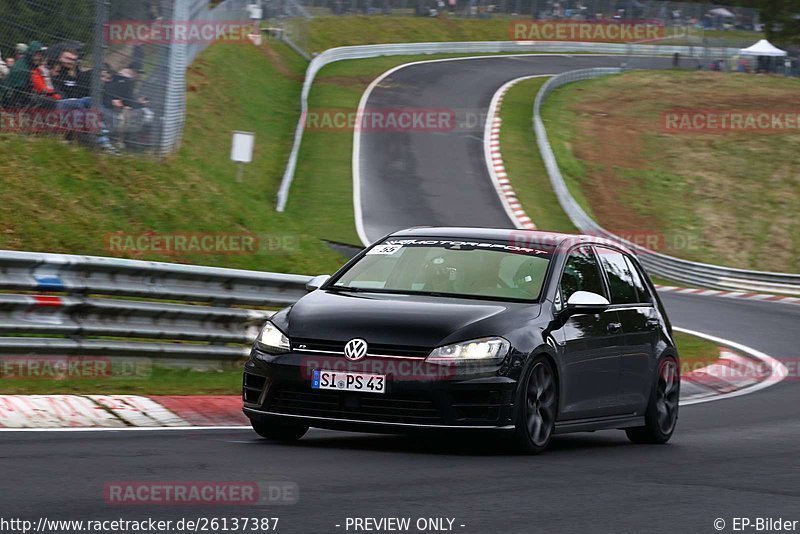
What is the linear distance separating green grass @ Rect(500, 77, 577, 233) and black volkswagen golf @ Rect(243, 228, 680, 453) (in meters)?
24.4

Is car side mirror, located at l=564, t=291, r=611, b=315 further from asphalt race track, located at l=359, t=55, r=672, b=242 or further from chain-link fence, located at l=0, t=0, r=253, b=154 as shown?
asphalt race track, located at l=359, t=55, r=672, b=242

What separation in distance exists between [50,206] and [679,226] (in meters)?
26.7

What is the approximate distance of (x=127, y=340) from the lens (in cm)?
1226

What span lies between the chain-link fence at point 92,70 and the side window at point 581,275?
22.6 feet

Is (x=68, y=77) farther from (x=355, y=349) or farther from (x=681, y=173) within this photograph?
(x=681, y=173)

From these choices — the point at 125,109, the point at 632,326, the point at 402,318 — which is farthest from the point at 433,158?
the point at 402,318

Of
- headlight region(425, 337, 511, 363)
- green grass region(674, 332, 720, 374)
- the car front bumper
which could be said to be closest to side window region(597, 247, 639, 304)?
headlight region(425, 337, 511, 363)

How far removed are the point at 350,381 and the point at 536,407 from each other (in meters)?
1.24

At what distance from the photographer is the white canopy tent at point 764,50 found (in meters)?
65.1

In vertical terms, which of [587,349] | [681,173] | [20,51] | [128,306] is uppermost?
[20,51]

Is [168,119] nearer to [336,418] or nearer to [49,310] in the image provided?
[49,310]

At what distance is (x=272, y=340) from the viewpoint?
8922 mm

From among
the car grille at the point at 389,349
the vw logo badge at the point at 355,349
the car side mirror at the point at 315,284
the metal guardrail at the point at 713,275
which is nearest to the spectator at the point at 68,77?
the car side mirror at the point at 315,284

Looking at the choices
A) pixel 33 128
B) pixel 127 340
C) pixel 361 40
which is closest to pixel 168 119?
pixel 33 128
